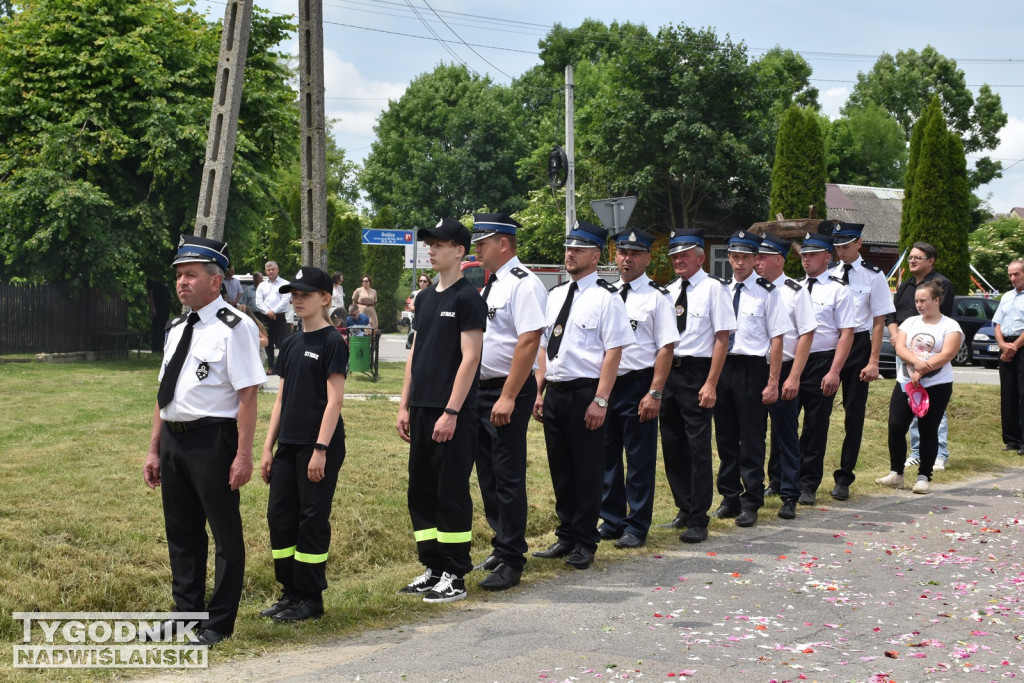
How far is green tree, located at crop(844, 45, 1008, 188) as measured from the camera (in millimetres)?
67438

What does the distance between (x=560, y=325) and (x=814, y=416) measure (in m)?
3.31

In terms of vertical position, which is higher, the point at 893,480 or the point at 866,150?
the point at 866,150

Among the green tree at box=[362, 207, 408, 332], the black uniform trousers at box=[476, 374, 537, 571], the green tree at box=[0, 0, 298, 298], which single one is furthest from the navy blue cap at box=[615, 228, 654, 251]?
the green tree at box=[362, 207, 408, 332]

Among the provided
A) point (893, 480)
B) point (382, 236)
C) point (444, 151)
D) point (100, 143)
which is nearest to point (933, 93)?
point (444, 151)

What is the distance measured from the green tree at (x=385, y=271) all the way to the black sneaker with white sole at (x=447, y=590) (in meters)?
42.7

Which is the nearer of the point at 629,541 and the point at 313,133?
the point at 629,541

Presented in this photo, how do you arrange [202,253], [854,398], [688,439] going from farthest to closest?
[854,398] → [688,439] → [202,253]

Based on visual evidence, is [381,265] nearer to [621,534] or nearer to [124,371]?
[124,371]

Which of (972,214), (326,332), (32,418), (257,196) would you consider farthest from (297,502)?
(972,214)

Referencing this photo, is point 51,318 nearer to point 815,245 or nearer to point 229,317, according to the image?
point 815,245

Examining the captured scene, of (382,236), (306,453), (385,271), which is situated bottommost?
(306,453)

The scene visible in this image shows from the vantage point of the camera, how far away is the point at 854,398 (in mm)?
10305

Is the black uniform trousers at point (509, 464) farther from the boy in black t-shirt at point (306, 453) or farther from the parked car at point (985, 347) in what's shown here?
the parked car at point (985, 347)

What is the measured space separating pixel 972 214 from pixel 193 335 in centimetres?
6224
